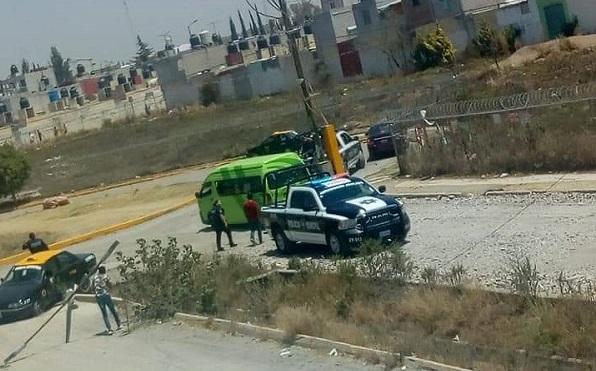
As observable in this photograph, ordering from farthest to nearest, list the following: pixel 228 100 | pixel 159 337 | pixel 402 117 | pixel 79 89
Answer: pixel 79 89 → pixel 228 100 → pixel 402 117 → pixel 159 337

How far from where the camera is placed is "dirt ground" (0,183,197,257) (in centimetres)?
4178

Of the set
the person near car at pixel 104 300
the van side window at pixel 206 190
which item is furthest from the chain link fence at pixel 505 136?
the person near car at pixel 104 300

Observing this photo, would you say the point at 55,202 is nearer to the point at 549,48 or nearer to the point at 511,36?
the point at 549,48

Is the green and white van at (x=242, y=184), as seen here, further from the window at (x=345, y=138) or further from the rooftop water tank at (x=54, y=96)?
the rooftop water tank at (x=54, y=96)

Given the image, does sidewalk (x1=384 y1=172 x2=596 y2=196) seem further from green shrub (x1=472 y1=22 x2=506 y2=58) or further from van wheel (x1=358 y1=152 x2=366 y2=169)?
green shrub (x1=472 y1=22 x2=506 y2=58)

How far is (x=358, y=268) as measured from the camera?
741 inches

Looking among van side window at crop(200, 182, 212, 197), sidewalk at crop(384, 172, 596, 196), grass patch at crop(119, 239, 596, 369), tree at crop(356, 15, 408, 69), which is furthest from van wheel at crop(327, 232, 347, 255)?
tree at crop(356, 15, 408, 69)

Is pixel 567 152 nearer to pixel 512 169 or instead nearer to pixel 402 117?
pixel 512 169

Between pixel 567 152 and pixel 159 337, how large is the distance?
1290 cm

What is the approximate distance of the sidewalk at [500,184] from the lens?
952 inches

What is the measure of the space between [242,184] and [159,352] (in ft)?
46.0

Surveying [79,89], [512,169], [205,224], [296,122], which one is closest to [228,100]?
[296,122]

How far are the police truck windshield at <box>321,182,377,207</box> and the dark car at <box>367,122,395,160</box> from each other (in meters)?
15.8

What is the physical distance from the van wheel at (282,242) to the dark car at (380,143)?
581 inches
